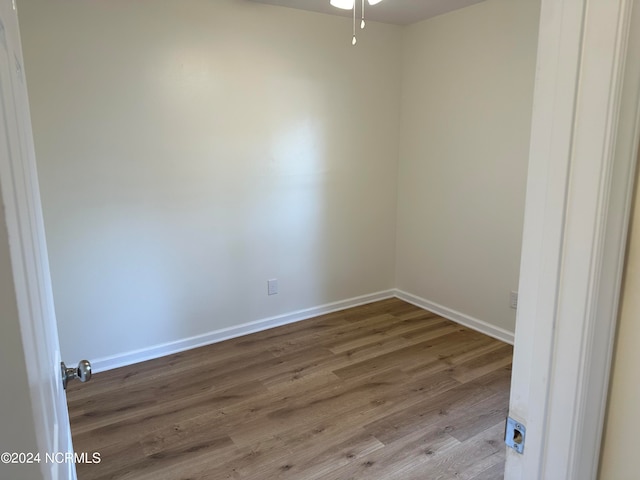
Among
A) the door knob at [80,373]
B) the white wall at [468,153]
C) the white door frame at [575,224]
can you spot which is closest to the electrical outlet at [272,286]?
the white wall at [468,153]

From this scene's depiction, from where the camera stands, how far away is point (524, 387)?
30.5 inches

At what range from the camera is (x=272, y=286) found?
11.4ft

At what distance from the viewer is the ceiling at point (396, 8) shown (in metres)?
2.99

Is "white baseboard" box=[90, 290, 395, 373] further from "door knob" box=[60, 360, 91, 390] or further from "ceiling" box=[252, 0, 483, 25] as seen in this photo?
"ceiling" box=[252, 0, 483, 25]

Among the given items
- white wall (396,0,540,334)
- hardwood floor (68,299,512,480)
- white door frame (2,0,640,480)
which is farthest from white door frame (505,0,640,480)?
white wall (396,0,540,334)

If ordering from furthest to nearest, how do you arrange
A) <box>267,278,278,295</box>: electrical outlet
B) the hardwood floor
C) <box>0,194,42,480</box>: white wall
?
<box>267,278,278,295</box>: electrical outlet
the hardwood floor
<box>0,194,42,480</box>: white wall

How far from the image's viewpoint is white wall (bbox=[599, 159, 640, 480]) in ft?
2.23

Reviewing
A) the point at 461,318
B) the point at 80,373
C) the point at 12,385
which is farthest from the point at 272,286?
the point at 12,385

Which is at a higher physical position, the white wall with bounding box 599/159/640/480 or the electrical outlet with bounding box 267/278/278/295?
the white wall with bounding box 599/159/640/480

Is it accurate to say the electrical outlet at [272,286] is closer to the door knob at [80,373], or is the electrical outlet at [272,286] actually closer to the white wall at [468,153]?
the white wall at [468,153]

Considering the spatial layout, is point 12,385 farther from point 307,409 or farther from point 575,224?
point 307,409

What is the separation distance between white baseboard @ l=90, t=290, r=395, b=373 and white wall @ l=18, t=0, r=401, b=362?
0.05 meters

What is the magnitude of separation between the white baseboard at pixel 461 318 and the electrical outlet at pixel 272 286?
128cm

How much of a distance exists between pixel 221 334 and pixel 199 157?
1.31 meters
